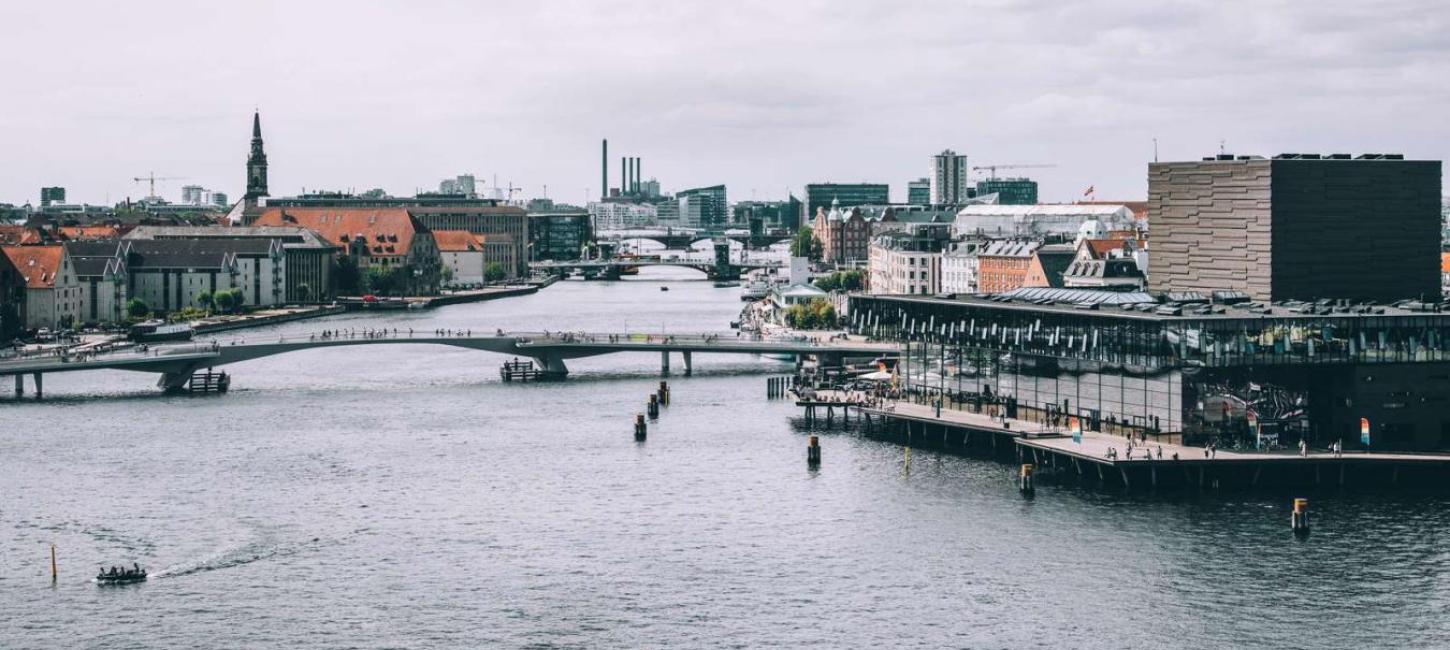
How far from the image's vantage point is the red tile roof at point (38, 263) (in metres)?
144

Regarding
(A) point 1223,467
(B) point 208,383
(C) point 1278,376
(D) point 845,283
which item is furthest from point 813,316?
(A) point 1223,467

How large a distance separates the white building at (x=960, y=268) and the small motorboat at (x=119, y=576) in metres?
102

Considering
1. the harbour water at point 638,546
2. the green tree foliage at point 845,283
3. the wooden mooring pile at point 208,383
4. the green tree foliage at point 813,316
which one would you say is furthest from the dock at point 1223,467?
the green tree foliage at point 845,283

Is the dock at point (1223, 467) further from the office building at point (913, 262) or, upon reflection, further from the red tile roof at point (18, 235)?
the red tile roof at point (18, 235)

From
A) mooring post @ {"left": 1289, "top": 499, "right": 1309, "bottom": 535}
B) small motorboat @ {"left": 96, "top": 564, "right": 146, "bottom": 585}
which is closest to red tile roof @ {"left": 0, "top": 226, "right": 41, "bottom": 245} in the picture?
small motorboat @ {"left": 96, "top": 564, "right": 146, "bottom": 585}

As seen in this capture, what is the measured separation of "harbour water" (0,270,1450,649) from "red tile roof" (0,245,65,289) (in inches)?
2035

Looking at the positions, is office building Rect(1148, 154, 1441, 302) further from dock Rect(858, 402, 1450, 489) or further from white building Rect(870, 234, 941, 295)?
white building Rect(870, 234, 941, 295)

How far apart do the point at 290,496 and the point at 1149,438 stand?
29.9 m

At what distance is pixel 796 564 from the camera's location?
61.5 meters

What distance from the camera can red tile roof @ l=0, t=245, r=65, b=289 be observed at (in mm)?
143625

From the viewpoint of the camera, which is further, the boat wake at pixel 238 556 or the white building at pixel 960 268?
the white building at pixel 960 268

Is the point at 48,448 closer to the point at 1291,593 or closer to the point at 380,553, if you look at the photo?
the point at 380,553

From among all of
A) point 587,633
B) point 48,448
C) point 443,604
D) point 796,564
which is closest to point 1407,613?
point 796,564

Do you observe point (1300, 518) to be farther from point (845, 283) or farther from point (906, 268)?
point (845, 283)
